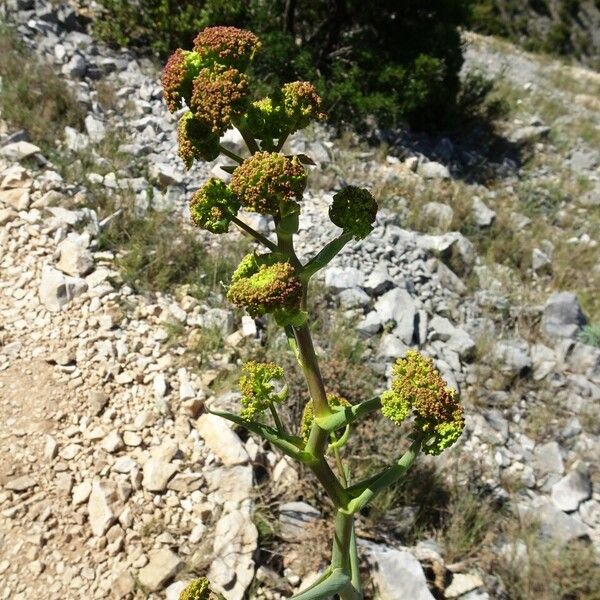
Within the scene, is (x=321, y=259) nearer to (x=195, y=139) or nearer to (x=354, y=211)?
(x=354, y=211)

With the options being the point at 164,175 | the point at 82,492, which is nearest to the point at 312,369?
the point at 82,492

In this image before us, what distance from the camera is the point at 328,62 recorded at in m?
9.94

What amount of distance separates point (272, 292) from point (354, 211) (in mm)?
512

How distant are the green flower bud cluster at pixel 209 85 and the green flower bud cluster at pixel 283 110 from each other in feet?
0.30

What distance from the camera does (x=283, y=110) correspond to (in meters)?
1.88

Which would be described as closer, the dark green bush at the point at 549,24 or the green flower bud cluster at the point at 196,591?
the green flower bud cluster at the point at 196,591

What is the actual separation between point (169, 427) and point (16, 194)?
2950mm

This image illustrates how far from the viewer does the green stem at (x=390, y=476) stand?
2.15 meters

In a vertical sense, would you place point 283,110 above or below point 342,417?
above

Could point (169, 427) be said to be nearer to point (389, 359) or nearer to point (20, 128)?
point (389, 359)

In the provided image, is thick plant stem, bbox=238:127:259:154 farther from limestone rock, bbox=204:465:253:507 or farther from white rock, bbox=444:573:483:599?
white rock, bbox=444:573:483:599

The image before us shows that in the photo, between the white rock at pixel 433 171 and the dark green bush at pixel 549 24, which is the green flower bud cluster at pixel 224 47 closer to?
the white rock at pixel 433 171

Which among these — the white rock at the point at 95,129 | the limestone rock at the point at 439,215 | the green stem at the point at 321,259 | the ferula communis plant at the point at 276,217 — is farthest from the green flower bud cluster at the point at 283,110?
the limestone rock at the point at 439,215

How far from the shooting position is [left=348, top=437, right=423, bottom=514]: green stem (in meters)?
2.15
